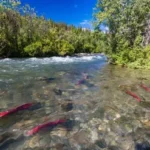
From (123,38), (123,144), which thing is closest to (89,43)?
(123,38)

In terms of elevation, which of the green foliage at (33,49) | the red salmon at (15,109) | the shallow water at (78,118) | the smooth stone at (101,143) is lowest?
the smooth stone at (101,143)

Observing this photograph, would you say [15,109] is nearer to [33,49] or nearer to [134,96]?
[134,96]

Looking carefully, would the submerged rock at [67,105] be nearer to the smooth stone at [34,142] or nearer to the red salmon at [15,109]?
the red salmon at [15,109]

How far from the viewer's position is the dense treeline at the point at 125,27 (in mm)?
24156

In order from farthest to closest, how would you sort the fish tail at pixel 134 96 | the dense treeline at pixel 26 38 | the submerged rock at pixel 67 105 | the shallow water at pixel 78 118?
1. the dense treeline at pixel 26 38
2. the fish tail at pixel 134 96
3. the submerged rock at pixel 67 105
4. the shallow water at pixel 78 118

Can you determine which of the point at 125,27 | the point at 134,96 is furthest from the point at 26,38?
the point at 134,96

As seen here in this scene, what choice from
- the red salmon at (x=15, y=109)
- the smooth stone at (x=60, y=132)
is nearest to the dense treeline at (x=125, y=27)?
the red salmon at (x=15, y=109)

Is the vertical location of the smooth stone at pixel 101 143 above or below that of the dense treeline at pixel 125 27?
below

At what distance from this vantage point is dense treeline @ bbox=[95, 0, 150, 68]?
951 inches

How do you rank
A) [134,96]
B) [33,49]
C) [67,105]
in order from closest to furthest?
1. [67,105]
2. [134,96]
3. [33,49]

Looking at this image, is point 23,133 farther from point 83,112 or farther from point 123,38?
point 123,38

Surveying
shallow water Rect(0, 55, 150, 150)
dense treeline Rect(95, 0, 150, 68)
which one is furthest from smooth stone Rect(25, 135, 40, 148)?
dense treeline Rect(95, 0, 150, 68)

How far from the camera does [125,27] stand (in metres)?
25.3

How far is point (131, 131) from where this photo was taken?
6.38 meters
